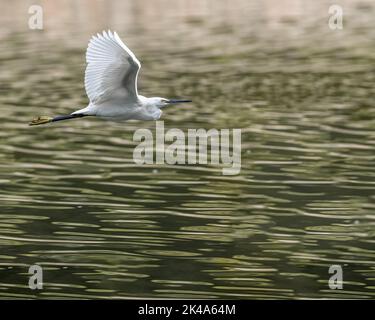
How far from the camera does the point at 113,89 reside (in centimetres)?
1864

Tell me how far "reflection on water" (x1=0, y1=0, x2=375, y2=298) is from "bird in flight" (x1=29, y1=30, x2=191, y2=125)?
2526mm

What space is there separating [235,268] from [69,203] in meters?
5.37

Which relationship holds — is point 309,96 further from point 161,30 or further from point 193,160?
point 161,30

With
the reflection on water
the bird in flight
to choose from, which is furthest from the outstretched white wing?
the reflection on water

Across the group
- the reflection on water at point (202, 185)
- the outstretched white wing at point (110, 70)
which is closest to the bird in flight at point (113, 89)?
the outstretched white wing at point (110, 70)

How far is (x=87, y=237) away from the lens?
69.3ft

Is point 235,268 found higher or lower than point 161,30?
lower

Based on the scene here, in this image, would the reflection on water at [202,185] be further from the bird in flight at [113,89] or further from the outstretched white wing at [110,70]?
the outstretched white wing at [110,70]

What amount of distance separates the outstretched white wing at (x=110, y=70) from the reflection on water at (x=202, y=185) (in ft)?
9.20

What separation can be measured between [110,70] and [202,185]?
6881mm

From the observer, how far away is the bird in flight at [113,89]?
1823cm

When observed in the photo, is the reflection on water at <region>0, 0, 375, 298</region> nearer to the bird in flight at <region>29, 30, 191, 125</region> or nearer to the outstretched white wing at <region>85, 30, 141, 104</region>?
the bird in flight at <region>29, 30, 191, 125</region>

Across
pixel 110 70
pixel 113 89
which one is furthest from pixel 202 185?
pixel 110 70
